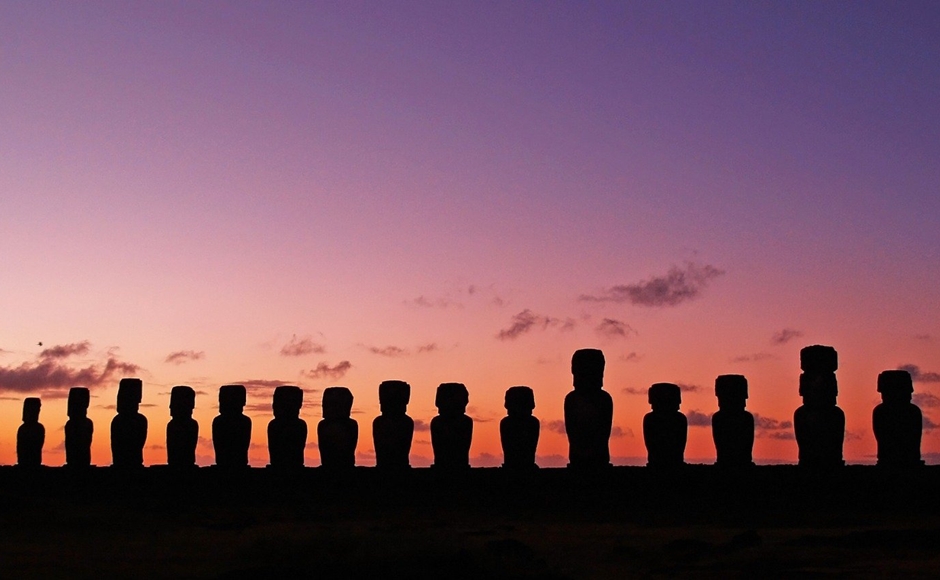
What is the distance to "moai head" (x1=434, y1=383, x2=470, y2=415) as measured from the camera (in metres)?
19.7

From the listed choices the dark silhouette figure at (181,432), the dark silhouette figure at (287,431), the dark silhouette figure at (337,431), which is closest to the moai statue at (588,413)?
the dark silhouette figure at (337,431)

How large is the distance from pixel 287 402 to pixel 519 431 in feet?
15.3

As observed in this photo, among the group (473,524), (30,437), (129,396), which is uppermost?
(129,396)

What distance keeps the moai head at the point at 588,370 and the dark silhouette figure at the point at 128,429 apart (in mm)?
10045

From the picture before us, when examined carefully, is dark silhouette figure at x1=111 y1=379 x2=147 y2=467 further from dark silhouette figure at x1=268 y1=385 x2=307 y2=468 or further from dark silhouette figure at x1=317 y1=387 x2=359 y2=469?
dark silhouette figure at x1=317 y1=387 x2=359 y2=469

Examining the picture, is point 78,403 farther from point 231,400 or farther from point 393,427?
point 393,427

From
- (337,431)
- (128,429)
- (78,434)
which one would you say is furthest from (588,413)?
(78,434)

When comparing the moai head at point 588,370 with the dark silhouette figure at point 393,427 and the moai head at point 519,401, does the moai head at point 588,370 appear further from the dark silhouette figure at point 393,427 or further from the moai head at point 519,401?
the dark silhouette figure at point 393,427

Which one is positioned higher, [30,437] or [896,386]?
[896,386]

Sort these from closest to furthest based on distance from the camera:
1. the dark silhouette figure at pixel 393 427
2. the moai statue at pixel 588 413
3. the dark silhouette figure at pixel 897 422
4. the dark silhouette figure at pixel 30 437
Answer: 1. the dark silhouette figure at pixel 897 422
2. the moai statue at pixel 588 413
3. the dark silhouette figure at pixel 393 427
4. the dark silhouette figure at pixel 30 437

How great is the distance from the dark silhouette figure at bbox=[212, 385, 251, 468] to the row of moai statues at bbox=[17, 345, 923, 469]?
19 millimetres

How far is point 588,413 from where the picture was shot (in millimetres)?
17438

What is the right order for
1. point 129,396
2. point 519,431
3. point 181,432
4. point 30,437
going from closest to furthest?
point 519,431, point 181,432, point 129,396, point 30,437

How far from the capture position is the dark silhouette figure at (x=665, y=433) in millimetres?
17453
